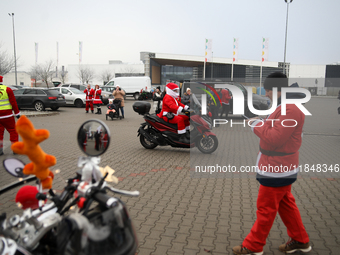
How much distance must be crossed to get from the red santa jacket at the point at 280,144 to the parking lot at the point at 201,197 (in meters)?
0.93

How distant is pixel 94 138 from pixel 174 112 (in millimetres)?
6480

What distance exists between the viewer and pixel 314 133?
1181 cm

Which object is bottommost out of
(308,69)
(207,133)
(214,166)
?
(214,166)

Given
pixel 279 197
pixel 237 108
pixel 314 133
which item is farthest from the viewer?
pixel 314 133

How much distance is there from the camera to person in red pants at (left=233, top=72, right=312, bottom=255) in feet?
9.84

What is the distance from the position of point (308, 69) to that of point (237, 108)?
95.9 ft

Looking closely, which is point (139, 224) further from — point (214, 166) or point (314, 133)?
point (314, 133)

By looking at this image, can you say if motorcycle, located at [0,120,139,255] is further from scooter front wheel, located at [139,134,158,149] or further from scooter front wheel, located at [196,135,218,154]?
scooter front wheel, located at [139,134,158,149]

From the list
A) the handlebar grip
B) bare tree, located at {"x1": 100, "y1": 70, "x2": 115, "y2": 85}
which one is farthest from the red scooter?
bare tree, located at {"x1": 100, "y1": 70, "x2": 115, "y2": 85}

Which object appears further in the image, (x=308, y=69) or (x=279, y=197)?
(x=308, y=69)

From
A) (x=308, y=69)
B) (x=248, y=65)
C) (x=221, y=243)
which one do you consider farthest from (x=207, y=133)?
(x=248, y=65)

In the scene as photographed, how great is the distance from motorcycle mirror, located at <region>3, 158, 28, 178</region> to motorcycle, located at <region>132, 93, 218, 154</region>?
20.7ft

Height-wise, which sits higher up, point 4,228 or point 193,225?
point 4,228

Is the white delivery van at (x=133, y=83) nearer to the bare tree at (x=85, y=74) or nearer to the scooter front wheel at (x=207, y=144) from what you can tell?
the scooter front wheel at (x=207, y=144)
